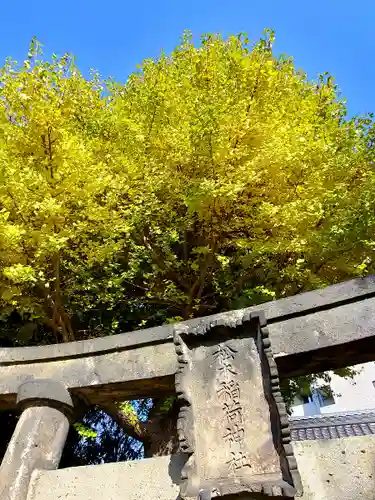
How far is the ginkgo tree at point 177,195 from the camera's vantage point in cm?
646

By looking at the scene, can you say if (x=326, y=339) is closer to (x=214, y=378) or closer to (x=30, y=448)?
(x=214, y=378)

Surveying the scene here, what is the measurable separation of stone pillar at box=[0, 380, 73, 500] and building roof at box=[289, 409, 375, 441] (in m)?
10.5

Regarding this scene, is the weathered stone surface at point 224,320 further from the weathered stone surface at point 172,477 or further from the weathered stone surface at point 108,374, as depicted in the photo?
the weathered stone surface at point 172,477

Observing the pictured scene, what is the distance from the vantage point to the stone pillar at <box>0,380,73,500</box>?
4.29 meters

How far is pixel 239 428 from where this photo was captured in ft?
12.5

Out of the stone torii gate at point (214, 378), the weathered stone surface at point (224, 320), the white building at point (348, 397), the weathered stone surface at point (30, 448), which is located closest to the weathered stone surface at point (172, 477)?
the weathered stone surface at point (30, 448)

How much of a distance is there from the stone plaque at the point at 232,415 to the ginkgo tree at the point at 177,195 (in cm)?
241

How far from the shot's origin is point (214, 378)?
13.8 feet

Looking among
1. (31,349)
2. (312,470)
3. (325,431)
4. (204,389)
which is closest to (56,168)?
(31,349)

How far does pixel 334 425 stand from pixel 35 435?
39.0 feet

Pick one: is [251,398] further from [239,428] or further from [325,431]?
[325,431]

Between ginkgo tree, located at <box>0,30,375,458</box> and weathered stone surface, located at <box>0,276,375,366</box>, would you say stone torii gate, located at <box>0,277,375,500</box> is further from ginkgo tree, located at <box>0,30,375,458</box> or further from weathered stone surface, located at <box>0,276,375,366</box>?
ginkgo tree, located at <box>0,30,375,458</box>

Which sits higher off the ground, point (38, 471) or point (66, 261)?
point (66, 261)

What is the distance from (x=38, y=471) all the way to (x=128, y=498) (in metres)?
1.09
